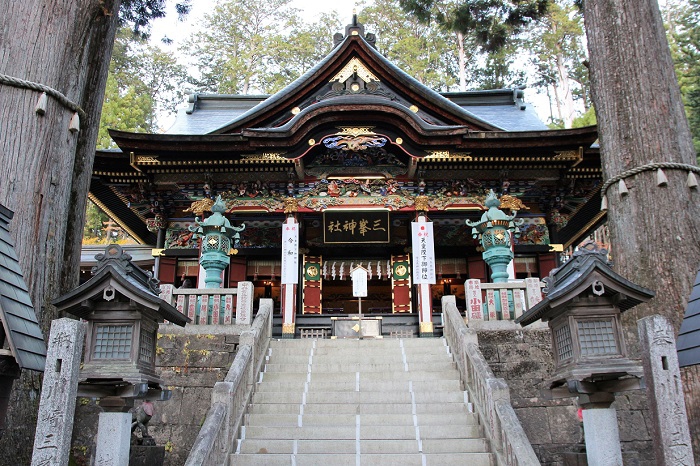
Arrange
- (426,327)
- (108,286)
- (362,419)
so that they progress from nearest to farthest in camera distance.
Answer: (108,286)
(362,419)
(426,327)

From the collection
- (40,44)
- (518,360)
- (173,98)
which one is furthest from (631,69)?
(173,98)

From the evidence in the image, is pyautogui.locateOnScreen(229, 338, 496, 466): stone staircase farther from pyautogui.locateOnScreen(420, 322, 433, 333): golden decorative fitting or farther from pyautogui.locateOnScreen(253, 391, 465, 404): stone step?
pyautogui.locateOnScreen(420, 322, 433, 333): golden decorative fitting

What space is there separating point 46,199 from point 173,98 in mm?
28547

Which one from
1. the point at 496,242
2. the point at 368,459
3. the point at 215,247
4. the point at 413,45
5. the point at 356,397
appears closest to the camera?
the point at 368,459

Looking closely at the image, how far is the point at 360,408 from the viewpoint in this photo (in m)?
6.67

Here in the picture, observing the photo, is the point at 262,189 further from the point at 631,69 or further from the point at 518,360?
the point at 631,69

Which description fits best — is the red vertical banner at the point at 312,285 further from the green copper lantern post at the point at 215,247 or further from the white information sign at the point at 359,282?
the green copper lantern post at the point at 215,247

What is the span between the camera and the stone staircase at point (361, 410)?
5.78 meters

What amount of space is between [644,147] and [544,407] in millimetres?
3402

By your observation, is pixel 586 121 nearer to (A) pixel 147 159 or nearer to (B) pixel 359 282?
(B) pixel 359 282

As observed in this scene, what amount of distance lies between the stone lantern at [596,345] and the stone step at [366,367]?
112 inches

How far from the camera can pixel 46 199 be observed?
194 inches

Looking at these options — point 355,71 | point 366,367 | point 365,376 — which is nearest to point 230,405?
point 365,376

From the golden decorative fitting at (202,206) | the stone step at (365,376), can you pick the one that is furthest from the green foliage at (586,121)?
the stone step at (365,376)
